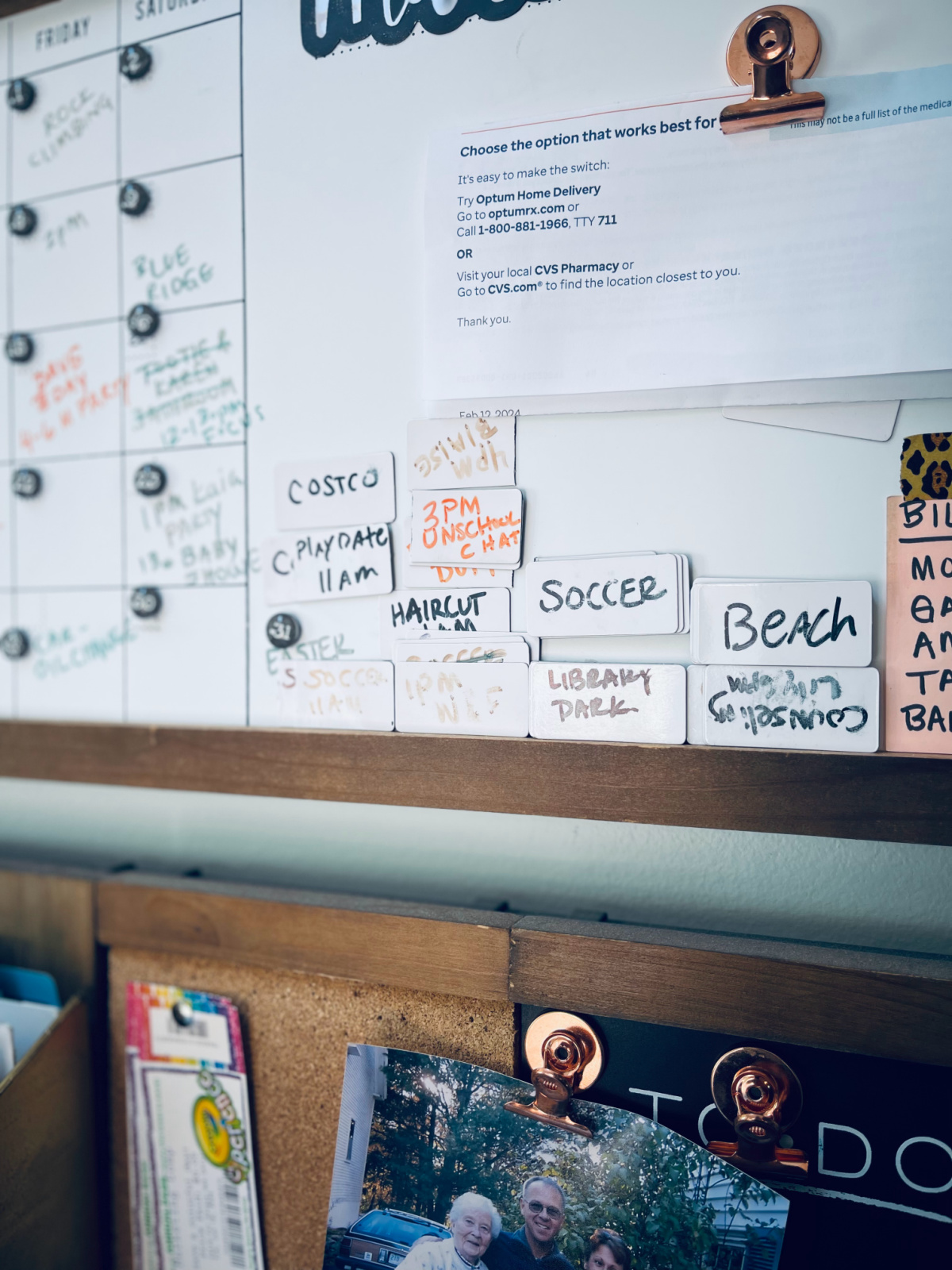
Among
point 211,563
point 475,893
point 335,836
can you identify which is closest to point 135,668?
point 211,563

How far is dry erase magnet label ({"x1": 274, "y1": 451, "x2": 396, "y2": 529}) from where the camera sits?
789 mm

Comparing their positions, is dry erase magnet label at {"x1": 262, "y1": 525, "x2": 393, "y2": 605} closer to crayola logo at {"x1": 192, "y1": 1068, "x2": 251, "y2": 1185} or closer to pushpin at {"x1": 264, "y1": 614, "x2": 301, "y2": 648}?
pushpin at {"x1": 264, "y1": 614, "x2": 301, "y2": 648}

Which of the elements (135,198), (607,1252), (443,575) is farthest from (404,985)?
(135,198)

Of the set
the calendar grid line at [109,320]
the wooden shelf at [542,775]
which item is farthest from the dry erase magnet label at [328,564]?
the calendar grid line at [109,320]

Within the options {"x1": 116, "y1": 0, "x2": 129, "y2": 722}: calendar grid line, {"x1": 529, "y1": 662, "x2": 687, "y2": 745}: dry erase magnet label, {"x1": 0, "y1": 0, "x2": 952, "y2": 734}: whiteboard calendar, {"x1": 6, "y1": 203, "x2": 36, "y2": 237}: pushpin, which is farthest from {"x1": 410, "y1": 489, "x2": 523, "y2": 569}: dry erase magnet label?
{"x1": 6, "y1": 203, "x2": 36, "y2": 237}: pushpin

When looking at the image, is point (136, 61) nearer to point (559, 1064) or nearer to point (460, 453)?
point (460, 453)

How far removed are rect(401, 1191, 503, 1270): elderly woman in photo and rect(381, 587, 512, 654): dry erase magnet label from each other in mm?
476

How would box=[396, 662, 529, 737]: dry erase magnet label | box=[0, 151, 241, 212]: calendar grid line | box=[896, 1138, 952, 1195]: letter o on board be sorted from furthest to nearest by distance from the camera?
1. box=[0, 151, 241, 212]: calendar grid line
2. box=[396, 662, 529, 737]: dry erase magnet label
3. box=[896, 1138, 952, 1195]: letter o on board

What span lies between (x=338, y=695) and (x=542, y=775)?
0.22 meters

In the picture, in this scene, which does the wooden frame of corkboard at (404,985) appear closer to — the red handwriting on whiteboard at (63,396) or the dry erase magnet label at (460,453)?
the dry erase magnet label at (460,453)

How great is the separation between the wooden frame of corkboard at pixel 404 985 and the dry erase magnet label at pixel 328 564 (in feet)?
0.96

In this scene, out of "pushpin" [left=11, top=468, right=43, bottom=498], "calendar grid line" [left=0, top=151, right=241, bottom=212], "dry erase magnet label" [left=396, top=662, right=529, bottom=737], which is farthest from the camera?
"pushpin" [left=11, top=468, right=43, bottom=498]

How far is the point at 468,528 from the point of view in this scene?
0.76 meters

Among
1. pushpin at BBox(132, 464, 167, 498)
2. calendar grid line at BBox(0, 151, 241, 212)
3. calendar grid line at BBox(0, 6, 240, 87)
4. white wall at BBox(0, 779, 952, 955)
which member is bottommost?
white wall at BBox(0, 779, 952, 955)
